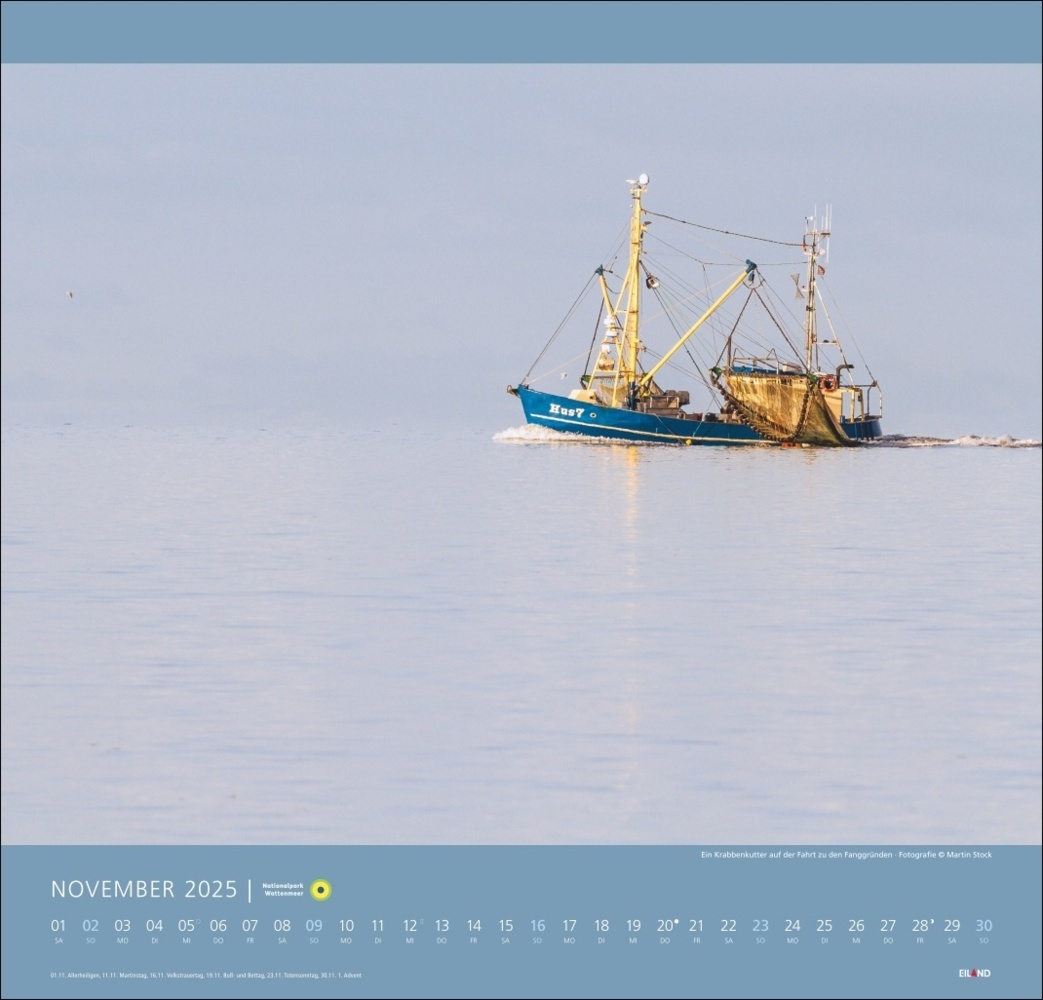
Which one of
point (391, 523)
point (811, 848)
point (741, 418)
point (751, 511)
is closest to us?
point (811, 848)

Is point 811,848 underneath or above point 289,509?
underneath

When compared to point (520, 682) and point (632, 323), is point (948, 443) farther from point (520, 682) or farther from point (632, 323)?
point (520, 682)

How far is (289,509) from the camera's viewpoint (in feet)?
233

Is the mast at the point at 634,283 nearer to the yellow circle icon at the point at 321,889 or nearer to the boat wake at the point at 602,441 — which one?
the boat wake at the point at 602,441

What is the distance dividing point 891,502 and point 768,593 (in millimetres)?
38378

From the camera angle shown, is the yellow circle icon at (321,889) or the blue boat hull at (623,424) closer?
the yellow circle icon at (321,889)

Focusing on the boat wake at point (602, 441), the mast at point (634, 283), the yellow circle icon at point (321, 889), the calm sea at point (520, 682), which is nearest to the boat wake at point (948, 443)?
the boat wake at point (602, 441)

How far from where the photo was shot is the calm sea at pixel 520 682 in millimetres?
19641

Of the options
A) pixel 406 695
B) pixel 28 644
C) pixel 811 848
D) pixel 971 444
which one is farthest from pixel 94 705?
pixel 971 444

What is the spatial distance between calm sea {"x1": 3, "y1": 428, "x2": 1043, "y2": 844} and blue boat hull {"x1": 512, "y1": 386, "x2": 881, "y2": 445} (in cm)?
8362

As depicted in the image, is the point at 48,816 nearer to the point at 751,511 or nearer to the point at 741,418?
the point at 751,511

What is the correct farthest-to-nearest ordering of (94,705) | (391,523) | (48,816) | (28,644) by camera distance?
(391,523) → (28,644) → (94,705) → (48,816)

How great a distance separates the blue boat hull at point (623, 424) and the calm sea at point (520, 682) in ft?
274

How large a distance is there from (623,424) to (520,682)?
119439 mm
